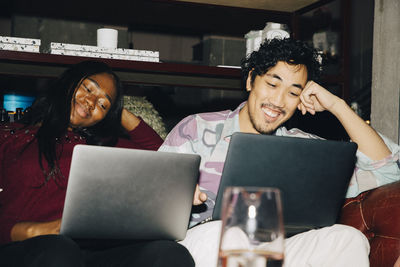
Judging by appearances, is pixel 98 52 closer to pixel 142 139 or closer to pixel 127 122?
pixel 127 122

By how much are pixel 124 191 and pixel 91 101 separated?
795mm

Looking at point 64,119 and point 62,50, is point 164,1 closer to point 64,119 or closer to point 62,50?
point 62,50

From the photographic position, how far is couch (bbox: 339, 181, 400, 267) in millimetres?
1279

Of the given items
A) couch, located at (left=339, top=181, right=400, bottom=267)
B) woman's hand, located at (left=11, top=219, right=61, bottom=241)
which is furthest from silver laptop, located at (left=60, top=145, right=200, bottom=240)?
couch, located at (left=339, top=181, right=400, bottom=267)

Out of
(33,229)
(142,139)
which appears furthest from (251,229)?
(142,139)

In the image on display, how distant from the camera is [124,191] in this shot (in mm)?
1011

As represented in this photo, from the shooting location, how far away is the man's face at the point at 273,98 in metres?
1.67

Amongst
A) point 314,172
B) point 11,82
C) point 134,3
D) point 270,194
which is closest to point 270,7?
point 134,3

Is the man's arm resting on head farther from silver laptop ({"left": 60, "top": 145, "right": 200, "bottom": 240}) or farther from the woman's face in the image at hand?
the woman's face

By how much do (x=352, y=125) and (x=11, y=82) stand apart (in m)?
6.37

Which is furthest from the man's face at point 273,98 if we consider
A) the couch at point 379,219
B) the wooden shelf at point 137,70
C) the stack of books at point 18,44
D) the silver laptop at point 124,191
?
the stack of books at point 18,44

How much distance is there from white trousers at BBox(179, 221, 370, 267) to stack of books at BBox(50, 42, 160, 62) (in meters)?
1.19

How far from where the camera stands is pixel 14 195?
144 cm

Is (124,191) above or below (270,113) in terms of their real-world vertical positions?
below
